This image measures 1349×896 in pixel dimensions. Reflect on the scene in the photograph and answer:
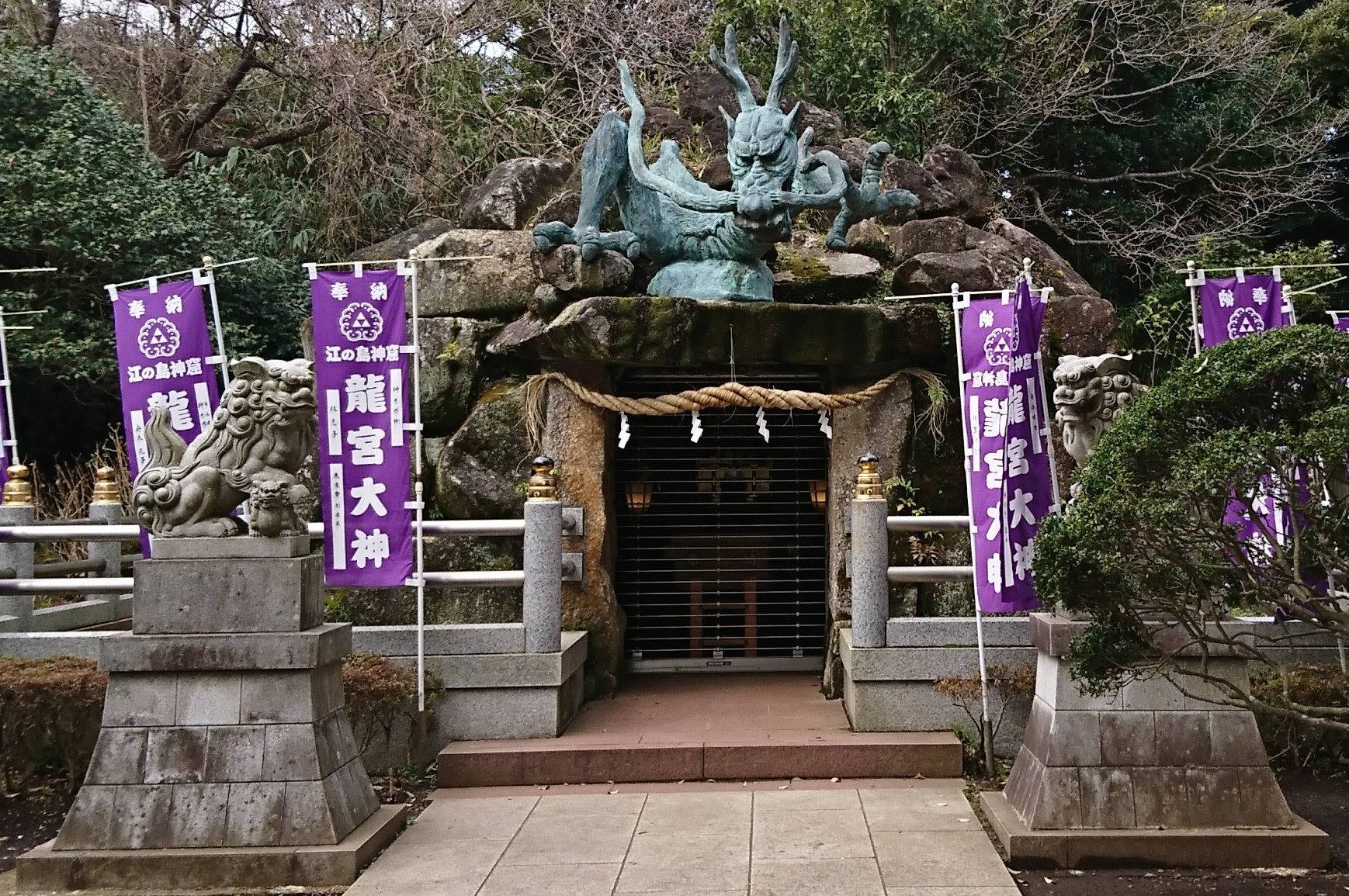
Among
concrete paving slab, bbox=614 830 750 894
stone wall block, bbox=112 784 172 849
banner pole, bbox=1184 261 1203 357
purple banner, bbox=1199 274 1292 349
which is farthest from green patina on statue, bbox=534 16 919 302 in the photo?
stone wall block, bbox=112 784 172 849

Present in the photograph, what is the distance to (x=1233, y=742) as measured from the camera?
5629 millimetres

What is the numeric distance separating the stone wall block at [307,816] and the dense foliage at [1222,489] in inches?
151

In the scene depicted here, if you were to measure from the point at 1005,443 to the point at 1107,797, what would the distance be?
6.91 ft

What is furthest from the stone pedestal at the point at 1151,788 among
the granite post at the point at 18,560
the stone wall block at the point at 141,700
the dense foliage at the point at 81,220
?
the dense foliage at the point at 81,220

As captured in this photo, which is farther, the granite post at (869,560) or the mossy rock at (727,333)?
the mossy rock at (727,333)

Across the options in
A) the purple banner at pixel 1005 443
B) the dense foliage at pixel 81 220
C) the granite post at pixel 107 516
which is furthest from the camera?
the dense foliage at pixel 81 220

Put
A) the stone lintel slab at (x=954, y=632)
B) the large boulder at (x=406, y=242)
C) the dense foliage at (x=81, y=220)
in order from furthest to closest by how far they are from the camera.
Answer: the dense foliage at (x=81, y=220) < the large boulder at (x=406, y=242) < the stone lintel slab at (x=954, y=632)

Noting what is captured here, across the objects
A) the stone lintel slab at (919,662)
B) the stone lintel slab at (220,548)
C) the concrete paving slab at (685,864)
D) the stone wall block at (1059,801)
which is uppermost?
the stone lintel slab at (220,548)

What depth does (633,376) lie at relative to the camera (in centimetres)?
946

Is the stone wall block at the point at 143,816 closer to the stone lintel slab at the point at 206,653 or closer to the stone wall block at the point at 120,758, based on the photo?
the stone wall block at the point at 120,758

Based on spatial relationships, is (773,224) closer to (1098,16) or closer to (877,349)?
(877,349)

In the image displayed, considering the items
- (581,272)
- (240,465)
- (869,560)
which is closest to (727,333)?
(581,272)

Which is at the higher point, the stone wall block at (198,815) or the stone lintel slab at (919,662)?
the stone lintel slab at (919,662)

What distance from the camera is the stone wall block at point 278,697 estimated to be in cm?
549
